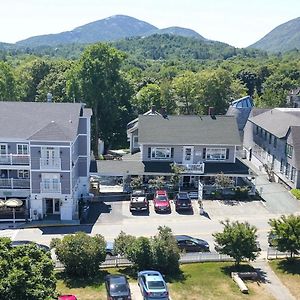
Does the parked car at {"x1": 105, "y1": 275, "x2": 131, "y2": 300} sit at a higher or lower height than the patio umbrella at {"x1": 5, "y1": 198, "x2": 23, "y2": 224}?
lower

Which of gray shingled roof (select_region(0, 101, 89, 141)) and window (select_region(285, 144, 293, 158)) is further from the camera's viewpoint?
window (select_region(285, 144, 293, 158))

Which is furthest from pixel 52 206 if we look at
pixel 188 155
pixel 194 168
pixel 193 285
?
pixel 193 285

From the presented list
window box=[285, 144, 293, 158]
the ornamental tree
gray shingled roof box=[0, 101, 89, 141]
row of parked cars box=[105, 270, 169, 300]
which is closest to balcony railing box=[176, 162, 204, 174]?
window box=[285, 144, 293, 158]

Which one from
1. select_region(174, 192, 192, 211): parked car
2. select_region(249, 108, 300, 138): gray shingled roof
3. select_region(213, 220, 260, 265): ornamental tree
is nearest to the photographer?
select_region(213, 220, 260, 265): ornamental tree

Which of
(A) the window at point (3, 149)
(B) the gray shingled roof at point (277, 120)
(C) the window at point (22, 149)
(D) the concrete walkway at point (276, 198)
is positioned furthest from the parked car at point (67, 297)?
(B) the gray shingled roof at point (277, 120)

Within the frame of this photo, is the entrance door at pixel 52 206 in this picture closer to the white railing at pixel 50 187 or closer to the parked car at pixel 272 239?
the white railing at pixel 50 187

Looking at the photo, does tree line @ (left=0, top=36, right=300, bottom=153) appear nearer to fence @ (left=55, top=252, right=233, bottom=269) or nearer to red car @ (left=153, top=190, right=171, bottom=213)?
A: red car @ (left=153, top=190, right=171, bottom=213)

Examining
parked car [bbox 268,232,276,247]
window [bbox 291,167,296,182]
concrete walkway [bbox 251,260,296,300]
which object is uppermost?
window [bbox 291,167,296,182]

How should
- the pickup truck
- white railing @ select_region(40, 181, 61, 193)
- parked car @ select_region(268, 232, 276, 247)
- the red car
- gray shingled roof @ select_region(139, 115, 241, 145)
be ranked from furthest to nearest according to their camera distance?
gray shingled roof @ select_region(139, 115, 241, 145) < the red car < the pickup truck < white railing @ select_region(40, 181, 61, 193) < parked car @ select_region(268, 232, 276, 247)
